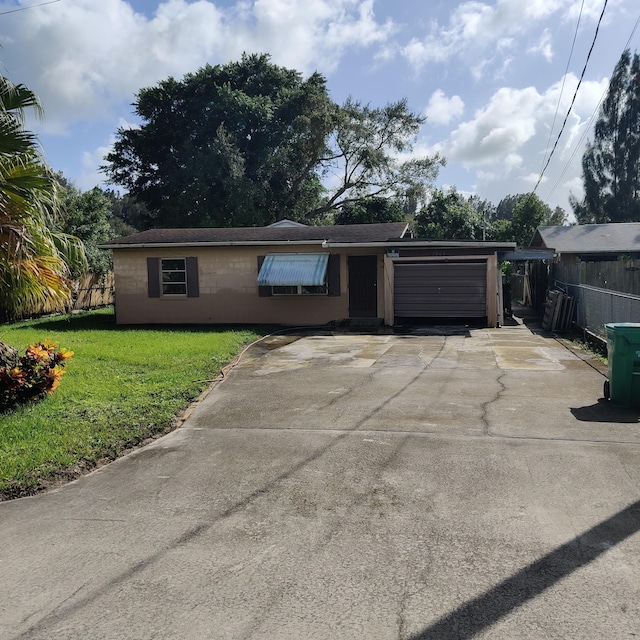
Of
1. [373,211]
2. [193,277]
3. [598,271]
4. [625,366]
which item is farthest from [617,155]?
[625,366]

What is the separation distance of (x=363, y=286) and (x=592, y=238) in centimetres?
1302

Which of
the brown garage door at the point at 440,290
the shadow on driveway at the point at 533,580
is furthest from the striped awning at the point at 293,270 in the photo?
the shadow on driveway at the point at 533,580

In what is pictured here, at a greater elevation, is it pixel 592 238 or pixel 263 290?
pixel 592 238

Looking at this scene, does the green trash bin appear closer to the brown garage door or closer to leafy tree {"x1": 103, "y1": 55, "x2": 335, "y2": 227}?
the brown garage door

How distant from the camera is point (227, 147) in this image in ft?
111

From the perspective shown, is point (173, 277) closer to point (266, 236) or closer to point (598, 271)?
point (266, 236)

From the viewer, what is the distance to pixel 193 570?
345 cm

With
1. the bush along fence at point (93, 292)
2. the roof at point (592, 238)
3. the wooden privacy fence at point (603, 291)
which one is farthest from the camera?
the bush along fence at point (93, 292)

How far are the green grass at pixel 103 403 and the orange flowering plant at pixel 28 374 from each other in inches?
6.2

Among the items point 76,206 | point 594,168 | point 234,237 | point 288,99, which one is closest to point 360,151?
point 288,99

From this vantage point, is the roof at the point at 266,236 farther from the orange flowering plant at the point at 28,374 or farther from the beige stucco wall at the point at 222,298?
the orange flowering plant at the point at 28,374

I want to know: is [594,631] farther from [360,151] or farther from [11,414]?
[360,151]

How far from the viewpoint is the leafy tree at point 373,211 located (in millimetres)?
36656

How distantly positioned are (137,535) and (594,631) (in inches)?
113
